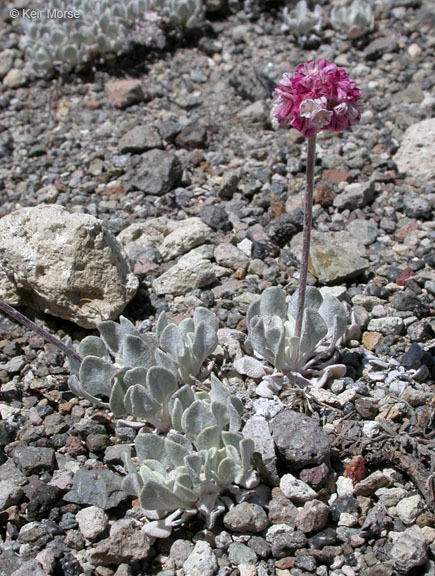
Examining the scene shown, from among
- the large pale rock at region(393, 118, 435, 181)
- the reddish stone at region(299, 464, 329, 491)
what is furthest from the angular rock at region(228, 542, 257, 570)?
the large pale rock at region(393, 118, 435, 181)

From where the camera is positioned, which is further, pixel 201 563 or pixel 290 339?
pixel 290 339

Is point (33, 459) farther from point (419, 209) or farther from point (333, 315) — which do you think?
point (419, 209)

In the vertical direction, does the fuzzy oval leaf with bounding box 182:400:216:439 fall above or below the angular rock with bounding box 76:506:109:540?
above

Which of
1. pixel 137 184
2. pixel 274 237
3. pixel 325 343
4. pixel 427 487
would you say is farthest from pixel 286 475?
pixel 137 184

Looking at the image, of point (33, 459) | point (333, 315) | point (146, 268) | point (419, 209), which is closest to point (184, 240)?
point (146, 268)

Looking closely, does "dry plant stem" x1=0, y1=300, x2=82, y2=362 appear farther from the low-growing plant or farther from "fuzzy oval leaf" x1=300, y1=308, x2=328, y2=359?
the low-growing plant

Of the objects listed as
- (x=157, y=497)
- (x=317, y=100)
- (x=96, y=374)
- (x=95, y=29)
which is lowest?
(x=157, y=497)

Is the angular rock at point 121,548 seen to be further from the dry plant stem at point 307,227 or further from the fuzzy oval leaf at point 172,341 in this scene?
the dry plant stem at point 307,227

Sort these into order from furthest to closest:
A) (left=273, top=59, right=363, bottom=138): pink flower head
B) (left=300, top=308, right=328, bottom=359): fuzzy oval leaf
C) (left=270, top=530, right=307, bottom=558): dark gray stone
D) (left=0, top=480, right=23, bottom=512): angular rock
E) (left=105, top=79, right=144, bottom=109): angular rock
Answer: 1. (left=105, top=79, right=144, bottom=109): angular rock
2. (left=300, top=308, right=328, bottom=359): fuzzy oval leaf
3. (left=0, top=480, right=23, bottom=512): angular rock
4. (left=270, top=530, right=307, bottom=558): dark gray stone
5. (left=273, top=59, right=363, bottom=138): pink flower head
